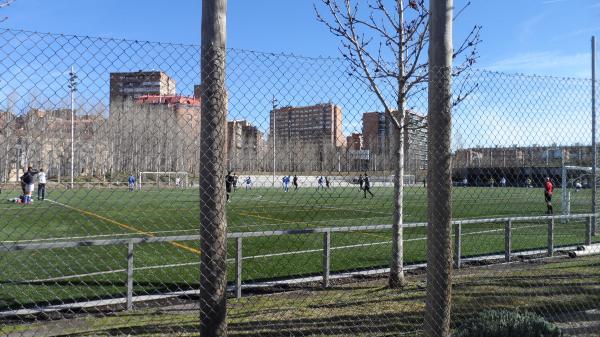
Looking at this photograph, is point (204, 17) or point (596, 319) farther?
point (596, 319)

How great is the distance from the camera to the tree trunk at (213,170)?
10.7 feet

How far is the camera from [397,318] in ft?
19.3

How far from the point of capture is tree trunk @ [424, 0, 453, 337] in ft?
12.1

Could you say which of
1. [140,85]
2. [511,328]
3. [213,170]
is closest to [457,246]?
[511,328]

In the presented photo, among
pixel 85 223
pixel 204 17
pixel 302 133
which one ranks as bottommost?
pixel 85 223

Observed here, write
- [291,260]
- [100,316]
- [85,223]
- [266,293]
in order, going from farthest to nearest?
[85,223], [291,260], [266,293], [100,316]

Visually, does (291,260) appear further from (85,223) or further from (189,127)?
(85,223)

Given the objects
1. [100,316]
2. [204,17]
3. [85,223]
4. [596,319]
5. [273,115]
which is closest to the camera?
[204,17]

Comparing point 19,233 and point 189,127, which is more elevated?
point 189,127

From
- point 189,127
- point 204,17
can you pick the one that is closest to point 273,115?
point 189,127

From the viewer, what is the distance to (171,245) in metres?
12.7

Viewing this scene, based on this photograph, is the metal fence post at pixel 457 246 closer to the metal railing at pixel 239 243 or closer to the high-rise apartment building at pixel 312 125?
the metal railing at pixel 239 243

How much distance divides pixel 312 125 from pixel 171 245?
30.6 feet

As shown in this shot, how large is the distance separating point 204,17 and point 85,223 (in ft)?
58.5
